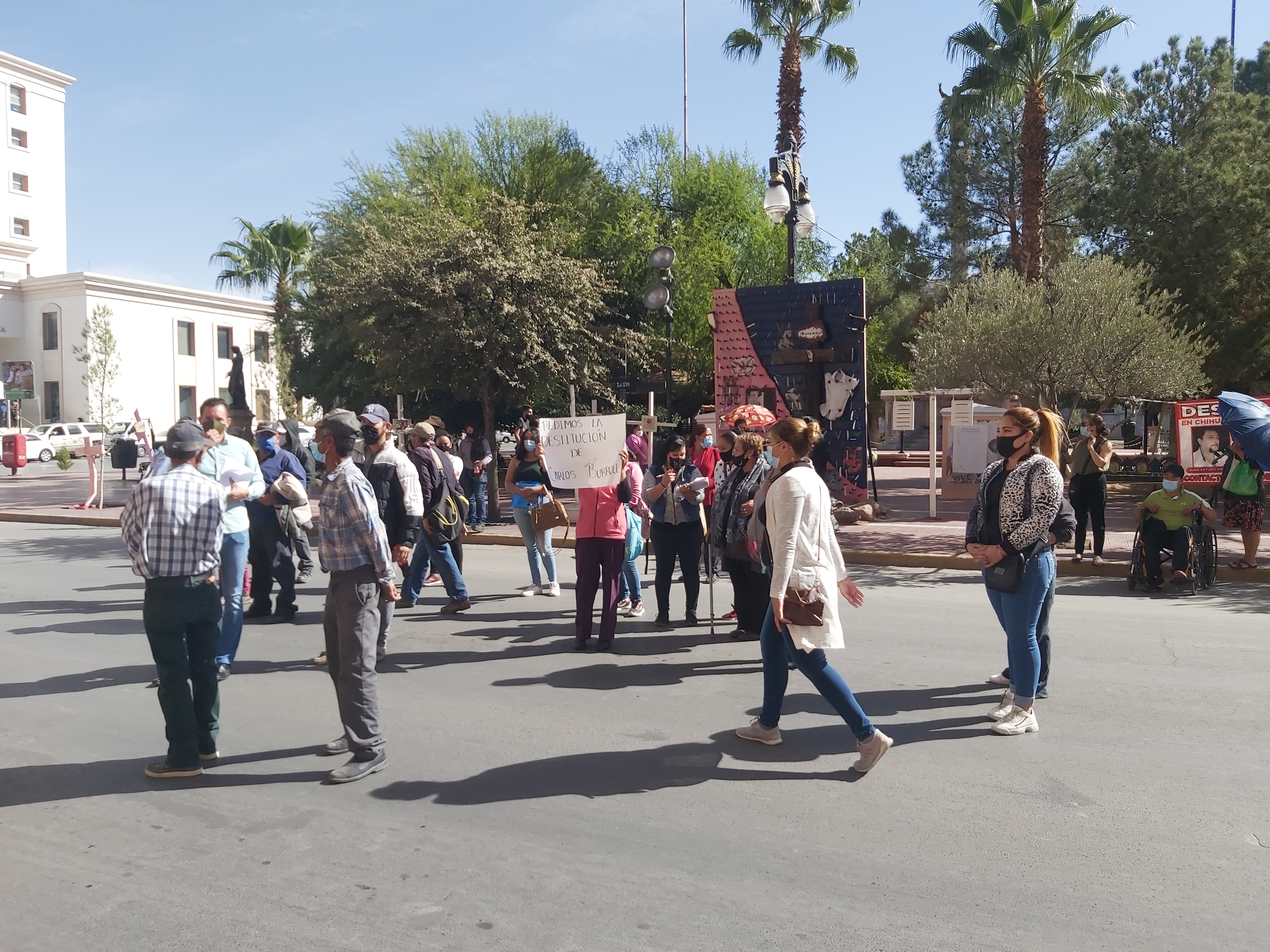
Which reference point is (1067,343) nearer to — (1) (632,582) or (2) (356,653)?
(1) (632,582)

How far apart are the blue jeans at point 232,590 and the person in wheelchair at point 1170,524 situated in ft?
27.1

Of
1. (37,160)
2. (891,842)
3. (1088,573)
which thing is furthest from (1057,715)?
(37,160)

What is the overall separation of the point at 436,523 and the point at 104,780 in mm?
3978

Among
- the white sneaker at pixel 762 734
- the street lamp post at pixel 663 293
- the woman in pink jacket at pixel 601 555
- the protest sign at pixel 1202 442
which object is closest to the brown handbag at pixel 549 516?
the woman in pink jacket at pixel 601 555

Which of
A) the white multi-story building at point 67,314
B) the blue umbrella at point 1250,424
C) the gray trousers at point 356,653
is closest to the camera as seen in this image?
the gray trousers at point 356,653

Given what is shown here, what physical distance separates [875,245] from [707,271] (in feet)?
53.9

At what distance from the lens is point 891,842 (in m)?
4.09

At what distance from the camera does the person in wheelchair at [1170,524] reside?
9961mm

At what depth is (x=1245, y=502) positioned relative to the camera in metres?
10.9

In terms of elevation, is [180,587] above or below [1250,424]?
below

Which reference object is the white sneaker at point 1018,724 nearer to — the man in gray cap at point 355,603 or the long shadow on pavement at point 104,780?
the man in gray cap at point 355,603

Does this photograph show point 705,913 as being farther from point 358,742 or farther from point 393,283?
point 393,283

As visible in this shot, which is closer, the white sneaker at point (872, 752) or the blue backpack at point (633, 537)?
the white sneaker at point (872, 752)

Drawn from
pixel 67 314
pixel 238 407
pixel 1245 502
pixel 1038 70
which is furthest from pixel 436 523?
pixel 67 314
